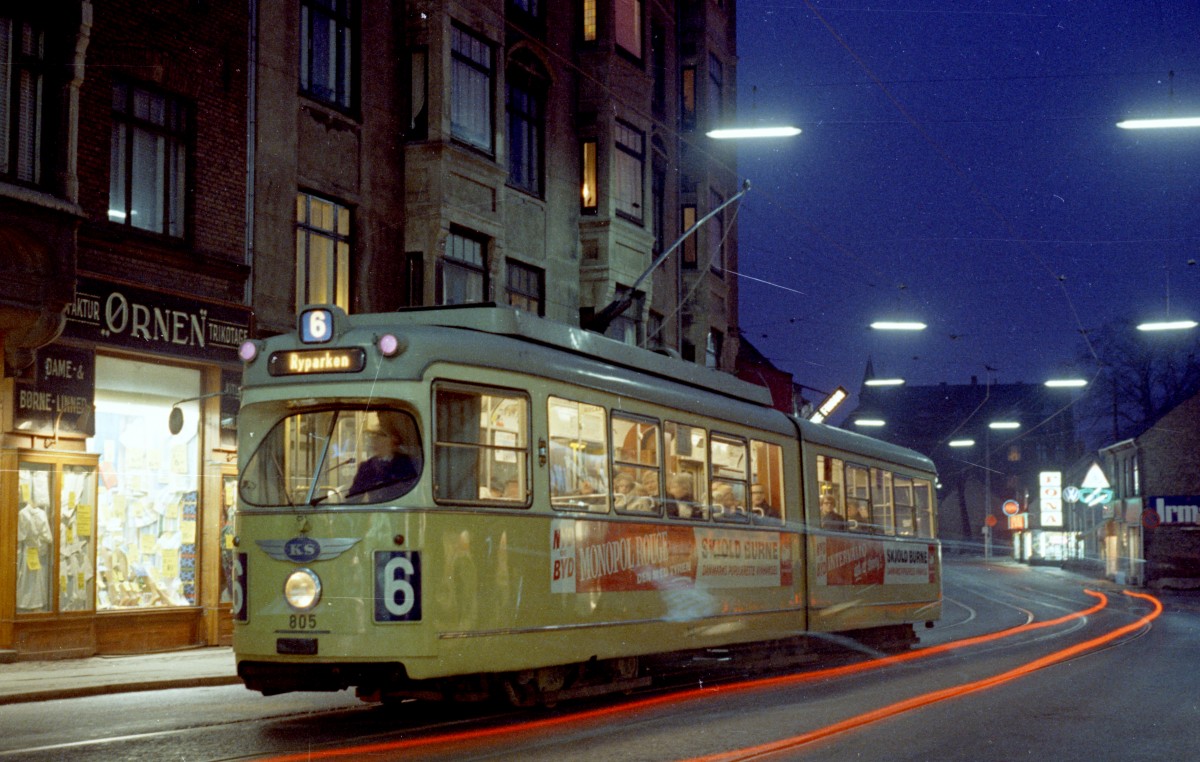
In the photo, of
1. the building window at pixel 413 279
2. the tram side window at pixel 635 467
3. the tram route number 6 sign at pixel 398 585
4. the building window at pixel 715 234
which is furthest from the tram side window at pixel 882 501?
the building window at pixel 715 234

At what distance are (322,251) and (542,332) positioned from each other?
34.4 ft

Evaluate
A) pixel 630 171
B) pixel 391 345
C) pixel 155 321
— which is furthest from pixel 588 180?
pixel 391 345

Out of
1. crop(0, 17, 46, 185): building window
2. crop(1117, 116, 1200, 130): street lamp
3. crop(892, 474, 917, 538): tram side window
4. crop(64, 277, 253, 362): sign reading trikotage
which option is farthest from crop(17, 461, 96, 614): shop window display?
crop(1117, 116, 1200, 130): street lamp

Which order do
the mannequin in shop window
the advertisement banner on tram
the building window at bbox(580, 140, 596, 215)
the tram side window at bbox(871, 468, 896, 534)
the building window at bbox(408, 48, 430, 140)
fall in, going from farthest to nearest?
the building window at bbox(580, 140, 596, 215), the building window at bbox(408, 48, 430, 140), the tram side window at bbox(871, 468, 896, 534), the mannequin in shop window, the advertisement banner on tram

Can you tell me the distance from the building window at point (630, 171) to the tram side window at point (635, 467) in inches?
666

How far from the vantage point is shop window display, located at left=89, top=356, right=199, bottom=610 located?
19047 millimetres

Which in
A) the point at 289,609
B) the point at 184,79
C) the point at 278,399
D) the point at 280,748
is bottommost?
the point at 280,748

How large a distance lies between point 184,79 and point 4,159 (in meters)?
3.58

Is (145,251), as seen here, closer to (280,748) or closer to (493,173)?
(493,173)

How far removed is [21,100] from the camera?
1733cm

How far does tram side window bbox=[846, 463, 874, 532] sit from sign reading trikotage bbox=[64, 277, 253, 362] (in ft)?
26.0

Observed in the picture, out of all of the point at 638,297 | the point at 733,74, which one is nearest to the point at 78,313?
the point at 638,297

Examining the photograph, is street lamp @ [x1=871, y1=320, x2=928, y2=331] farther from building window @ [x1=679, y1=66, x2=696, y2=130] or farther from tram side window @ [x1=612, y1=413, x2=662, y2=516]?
tram side window @ [x1=612, y1=413, x2=662, y2=516]

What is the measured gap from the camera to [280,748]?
10164mm
